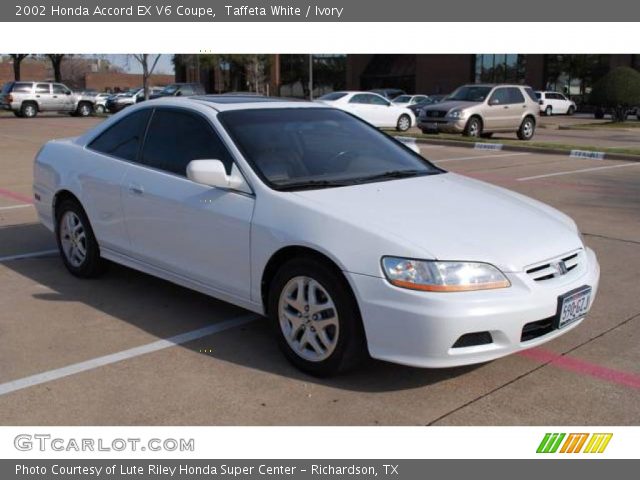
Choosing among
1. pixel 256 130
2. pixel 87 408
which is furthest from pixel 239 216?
pixel 87 408

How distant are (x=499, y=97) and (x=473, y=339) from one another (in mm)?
18106

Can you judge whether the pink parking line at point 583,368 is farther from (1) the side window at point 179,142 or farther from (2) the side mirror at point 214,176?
(1) the side window at point 179,142

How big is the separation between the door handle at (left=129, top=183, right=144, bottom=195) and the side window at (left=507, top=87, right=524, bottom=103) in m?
17.5

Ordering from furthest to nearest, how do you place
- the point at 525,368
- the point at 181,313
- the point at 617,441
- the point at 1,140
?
1. the point at 1,140
2. the point at 181,313
3. the point at 525,368
4. the point at 617,441

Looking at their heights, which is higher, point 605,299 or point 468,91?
point 468,91

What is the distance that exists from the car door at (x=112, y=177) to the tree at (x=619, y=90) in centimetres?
2775

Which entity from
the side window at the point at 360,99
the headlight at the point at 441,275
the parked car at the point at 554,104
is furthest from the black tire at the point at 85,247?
the parked car at the point at 554,104

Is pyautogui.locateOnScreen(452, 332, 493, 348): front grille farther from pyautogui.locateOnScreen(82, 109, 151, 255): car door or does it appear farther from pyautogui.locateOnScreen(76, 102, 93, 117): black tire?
pyautogui.locateOnScreen(76, 102, 93, 117): black tire

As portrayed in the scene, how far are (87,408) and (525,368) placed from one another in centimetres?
247

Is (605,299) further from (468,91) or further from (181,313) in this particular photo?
(468,91)

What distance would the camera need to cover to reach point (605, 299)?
17.6ft

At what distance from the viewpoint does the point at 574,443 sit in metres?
3.35

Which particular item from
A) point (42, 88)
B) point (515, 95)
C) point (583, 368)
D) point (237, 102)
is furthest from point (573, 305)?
point (42, 88)

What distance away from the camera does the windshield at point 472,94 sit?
67.2ft
